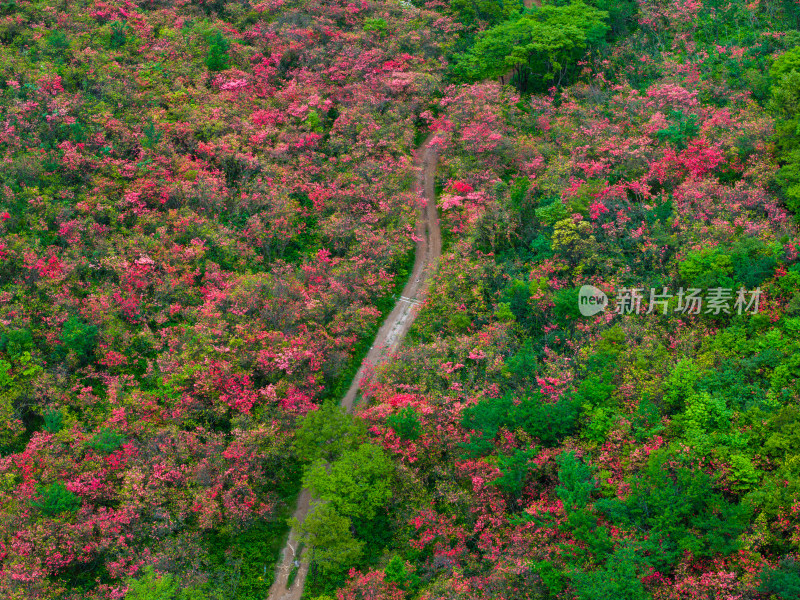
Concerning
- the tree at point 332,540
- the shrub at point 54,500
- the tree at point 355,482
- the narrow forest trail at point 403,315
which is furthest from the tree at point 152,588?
the tree at point 355,482

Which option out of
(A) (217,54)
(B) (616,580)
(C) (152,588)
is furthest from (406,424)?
(A) (217,54)

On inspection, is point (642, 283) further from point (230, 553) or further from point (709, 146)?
point (230, 553)

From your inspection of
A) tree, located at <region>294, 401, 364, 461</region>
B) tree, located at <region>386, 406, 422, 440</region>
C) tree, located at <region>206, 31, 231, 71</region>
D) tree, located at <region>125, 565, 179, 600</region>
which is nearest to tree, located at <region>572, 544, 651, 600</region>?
tree, located at <region>386, 406, 422, 440</region>

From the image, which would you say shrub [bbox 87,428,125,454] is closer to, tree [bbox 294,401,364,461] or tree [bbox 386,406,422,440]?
tree [bbox 294,401,364,461]

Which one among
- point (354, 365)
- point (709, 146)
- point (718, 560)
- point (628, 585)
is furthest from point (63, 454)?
point (709, 146)

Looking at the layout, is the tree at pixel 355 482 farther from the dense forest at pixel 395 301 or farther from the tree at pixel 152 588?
the tree at pixel 152 588
